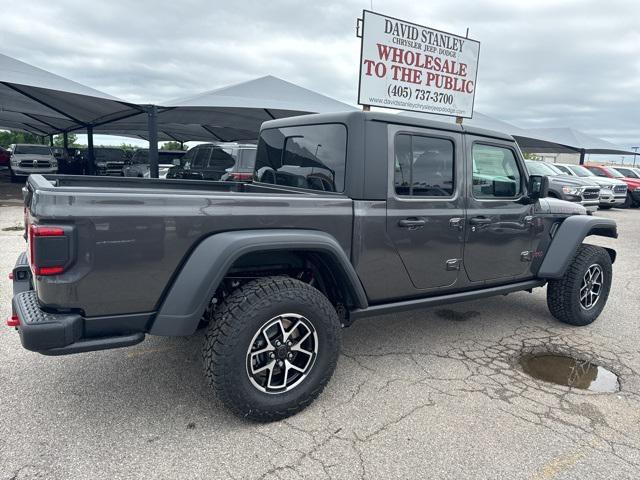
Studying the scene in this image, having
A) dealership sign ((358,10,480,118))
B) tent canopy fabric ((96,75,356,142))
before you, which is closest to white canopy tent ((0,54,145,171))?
tent canopy fabric ((96,75,356,142))

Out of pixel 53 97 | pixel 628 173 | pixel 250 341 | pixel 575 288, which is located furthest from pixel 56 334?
pixel 628 173

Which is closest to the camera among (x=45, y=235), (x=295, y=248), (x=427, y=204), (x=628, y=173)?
(x=45, y=235)

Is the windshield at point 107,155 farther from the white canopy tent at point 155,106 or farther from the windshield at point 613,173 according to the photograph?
the windshield at point 613,173

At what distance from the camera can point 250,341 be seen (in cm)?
254

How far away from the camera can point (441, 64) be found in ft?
14.5

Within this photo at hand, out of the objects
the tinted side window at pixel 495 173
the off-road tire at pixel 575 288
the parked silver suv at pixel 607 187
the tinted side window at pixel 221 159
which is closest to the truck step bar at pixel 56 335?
the tinted side window at pixel 495 173

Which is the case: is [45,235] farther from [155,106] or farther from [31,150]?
[31,150]

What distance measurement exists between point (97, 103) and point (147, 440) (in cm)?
1352

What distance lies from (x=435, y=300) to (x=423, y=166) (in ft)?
3.35

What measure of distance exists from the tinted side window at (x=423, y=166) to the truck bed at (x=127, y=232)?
1.02 meters

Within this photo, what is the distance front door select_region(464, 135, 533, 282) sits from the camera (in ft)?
11.8

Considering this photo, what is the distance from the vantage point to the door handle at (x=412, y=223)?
314cm

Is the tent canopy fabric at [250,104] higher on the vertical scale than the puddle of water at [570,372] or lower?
higher

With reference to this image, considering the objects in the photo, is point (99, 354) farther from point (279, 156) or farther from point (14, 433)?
point (279, 156)
